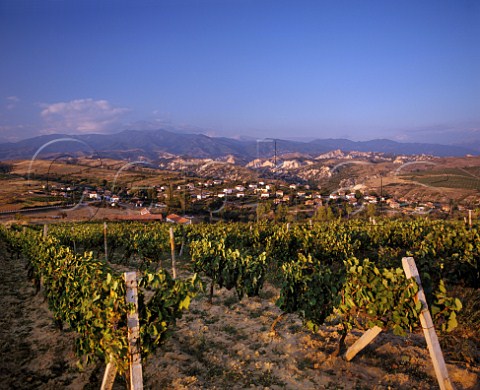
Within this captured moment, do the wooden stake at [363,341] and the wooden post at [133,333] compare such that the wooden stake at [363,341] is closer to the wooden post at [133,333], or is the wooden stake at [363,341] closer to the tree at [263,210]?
the wooden post at [133,333]

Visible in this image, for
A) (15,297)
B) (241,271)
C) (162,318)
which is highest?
(162,318)

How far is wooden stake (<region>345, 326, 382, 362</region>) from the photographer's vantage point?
514 cm

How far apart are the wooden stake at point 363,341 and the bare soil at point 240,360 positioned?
0.61 feet

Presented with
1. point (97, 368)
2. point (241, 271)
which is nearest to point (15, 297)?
point (97, 368)

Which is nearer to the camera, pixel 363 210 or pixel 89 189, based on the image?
pixel 363 210

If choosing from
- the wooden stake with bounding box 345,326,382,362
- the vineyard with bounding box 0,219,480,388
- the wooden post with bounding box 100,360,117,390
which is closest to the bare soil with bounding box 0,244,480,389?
the vineyard with bounding box 0,219,480,388

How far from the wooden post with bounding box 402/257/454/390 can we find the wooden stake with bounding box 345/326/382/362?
82cm

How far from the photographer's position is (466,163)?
84875mm

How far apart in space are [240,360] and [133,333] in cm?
257

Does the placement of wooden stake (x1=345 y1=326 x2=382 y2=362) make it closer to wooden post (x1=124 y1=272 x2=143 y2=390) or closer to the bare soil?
the bare soil

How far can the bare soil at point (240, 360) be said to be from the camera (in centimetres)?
515

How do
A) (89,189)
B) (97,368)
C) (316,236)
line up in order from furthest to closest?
(89,189) → (316,236) → (97,368)

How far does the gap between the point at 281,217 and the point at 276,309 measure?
36.1 metres

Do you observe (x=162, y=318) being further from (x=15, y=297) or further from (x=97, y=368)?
(x=15, y=297)
